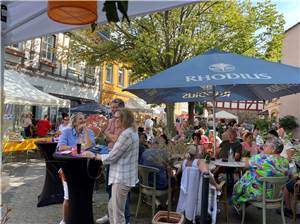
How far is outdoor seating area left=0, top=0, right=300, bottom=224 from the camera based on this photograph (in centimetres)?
313

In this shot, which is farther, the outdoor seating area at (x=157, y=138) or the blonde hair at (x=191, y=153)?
the blonde hair at (x=191, y=153)

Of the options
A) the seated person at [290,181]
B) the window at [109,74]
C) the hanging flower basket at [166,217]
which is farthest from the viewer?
the window at [109,74]

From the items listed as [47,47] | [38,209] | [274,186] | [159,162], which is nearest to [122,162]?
[159,162]

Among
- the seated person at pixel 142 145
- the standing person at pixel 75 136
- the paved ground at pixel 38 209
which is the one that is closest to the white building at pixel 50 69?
the paved ground at pixel 38 209

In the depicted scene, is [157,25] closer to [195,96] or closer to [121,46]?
[121,46]

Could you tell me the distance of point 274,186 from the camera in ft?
16.4

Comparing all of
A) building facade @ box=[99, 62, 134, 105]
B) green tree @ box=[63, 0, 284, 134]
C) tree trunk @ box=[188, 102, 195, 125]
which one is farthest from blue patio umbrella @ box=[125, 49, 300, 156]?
building facade @ box=[99, 62, 134, 105]

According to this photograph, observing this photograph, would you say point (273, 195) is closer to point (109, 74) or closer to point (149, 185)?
point (149, 185)

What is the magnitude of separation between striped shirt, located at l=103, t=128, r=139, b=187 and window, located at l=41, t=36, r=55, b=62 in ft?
55.9

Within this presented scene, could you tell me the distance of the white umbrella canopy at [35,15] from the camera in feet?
8.81

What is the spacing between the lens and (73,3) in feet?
5.24

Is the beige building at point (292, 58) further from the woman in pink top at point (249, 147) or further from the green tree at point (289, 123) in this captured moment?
the woman in pink top at point (249, 147)

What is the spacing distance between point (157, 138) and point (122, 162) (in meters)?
2.13

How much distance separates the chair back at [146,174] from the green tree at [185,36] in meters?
8.71
